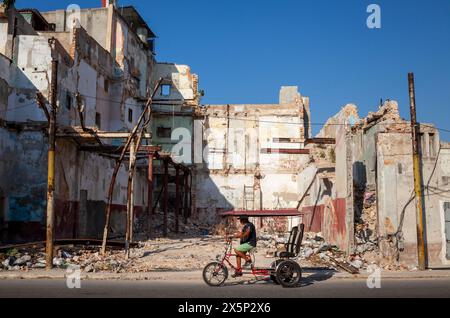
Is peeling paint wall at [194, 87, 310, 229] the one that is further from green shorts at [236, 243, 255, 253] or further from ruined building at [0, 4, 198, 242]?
green shorts at [236, 243, 255, 253]

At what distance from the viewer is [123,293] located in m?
10.2

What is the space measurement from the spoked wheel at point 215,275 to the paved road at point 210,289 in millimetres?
210

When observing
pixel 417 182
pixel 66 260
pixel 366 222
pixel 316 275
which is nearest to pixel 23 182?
pixel 66 260

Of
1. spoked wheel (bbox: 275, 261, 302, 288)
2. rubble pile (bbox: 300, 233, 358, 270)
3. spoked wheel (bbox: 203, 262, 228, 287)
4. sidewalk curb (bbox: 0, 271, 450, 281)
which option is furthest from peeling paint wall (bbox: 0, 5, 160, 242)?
spoked wheel (bbox: 275, 261, 302, 288)

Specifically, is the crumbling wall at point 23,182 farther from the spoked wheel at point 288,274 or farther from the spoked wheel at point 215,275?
the spoked wheel at point 288,274

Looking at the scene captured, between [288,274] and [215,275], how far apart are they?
176 centimetres

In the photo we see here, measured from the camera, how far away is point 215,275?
37.9 ft

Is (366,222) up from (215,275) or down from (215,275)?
up

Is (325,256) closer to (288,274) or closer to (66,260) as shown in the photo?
(288,274)

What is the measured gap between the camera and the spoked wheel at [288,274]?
454 inches
